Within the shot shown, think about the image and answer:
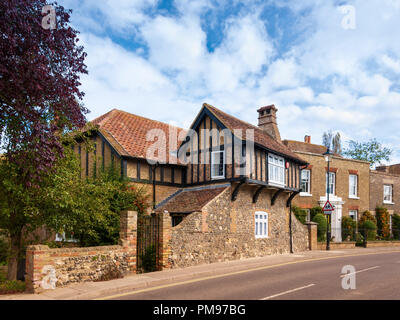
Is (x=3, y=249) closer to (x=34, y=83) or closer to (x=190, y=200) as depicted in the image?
(x=190, y=200)

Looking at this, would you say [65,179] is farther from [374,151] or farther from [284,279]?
[374,151]

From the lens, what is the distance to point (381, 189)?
116 feet

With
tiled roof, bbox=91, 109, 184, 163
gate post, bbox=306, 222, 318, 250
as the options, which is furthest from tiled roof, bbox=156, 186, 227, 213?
gate post, bbox=306, 222, 318, 250

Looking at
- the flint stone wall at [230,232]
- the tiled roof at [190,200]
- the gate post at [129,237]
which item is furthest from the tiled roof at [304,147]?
the gate post at [129,237]

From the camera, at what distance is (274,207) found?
22328 mm

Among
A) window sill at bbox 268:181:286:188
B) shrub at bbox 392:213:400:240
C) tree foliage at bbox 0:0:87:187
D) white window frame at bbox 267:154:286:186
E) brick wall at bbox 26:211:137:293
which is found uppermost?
tree foliage at bbox 0:0:87:187

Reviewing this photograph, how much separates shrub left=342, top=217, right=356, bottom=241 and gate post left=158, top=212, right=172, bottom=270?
1939 cm

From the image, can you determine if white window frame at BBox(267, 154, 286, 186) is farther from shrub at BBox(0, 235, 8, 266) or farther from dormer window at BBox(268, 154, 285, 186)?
shrub at BBox(0, 235, 8, 266)

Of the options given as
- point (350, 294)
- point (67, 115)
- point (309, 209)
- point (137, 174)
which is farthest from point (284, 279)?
point (309, 209)

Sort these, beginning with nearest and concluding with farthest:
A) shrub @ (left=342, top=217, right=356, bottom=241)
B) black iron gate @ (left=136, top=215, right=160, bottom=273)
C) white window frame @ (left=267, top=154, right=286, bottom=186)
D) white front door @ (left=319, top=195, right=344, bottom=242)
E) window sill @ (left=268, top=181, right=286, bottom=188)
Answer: black iron gate @ (left=136, top=215, right=160, bottom=273), window sill @ (left=268, top=181, right=286, bottom=188), white window frame @ (left=267, top=154, right=286, bottom=186), shrub @ (left=342, top=217, right=356, bottom=241), white front door @ (left=319, top=195, right=344, bottom=242)

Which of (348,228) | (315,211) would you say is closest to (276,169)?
(315,211)

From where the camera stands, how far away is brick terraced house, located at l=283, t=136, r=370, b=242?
97.6 feet

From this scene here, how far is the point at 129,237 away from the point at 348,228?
22637mm

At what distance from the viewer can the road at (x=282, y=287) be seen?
31.1 ft
